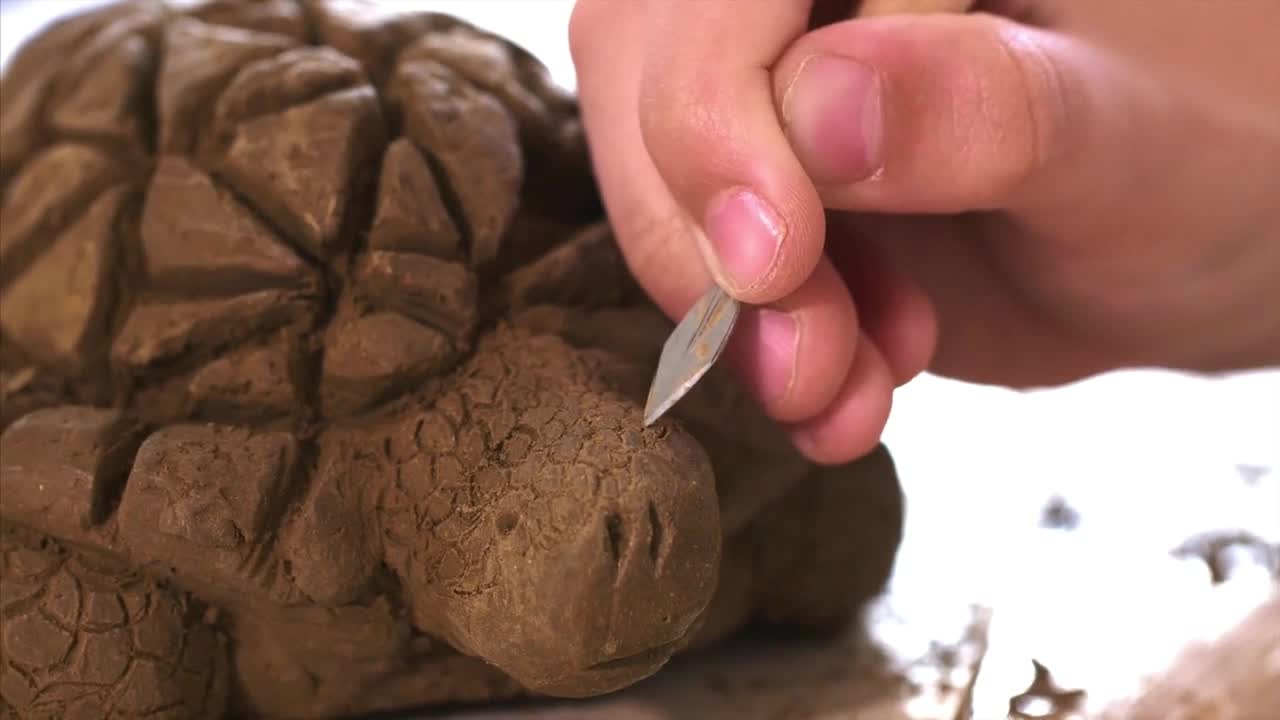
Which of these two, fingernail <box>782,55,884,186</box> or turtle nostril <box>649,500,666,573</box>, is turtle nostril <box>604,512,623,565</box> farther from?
fingernail <box>782,55,884,186</box>

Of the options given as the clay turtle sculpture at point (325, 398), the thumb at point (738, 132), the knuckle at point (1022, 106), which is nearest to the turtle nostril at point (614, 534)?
the clay turtle sculpture at point (325, 398)

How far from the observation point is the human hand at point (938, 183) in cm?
61

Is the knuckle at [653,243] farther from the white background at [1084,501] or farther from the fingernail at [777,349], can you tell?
the white background at [1084,501]

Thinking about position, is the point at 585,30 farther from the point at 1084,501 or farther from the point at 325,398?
the point at 1084,501

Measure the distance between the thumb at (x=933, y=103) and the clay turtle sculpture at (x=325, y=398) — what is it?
0.19 meters

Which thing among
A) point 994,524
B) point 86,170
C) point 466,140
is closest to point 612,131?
point 466,140

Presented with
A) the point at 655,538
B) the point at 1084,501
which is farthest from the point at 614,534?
the point at 1084,501

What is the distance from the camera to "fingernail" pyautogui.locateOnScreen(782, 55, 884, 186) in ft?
1.95

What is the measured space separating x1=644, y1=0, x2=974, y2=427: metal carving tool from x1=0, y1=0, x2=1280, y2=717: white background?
0.33 m

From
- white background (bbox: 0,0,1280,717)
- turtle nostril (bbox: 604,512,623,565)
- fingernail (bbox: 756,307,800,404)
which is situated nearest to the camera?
turtle nostril (bbox: 604,512,623,565)

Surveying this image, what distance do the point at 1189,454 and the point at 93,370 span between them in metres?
1.01

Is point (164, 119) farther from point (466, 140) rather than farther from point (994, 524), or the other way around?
point (994, 524)

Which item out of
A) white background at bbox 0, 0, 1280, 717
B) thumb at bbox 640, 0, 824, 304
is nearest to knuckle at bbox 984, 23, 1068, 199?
thumb at bbox 640, 0, 824, 304

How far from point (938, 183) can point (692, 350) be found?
0.17 metres
